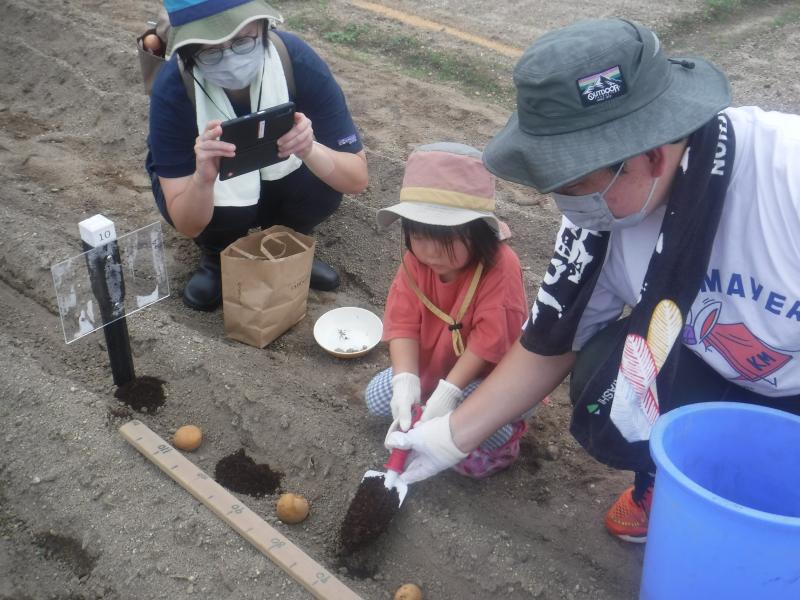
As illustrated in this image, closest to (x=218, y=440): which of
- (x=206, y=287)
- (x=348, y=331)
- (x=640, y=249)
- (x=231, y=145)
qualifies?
(x=348, y=331)

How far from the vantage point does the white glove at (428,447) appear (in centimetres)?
207

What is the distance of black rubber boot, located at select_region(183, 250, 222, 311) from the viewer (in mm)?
3180

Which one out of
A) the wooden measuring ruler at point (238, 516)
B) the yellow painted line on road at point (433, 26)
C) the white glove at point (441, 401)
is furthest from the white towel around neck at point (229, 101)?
the yellow painted line on road at point (433, 26)

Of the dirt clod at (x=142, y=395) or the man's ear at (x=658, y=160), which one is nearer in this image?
the man's ear at (x=658, y=160)

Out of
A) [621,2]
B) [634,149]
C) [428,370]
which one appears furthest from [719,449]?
[621,2]

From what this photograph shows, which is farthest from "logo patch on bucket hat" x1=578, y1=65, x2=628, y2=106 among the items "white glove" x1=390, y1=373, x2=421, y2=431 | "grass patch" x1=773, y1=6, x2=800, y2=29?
"grass patch" x1=773, y1=6, x2=800, y2=29

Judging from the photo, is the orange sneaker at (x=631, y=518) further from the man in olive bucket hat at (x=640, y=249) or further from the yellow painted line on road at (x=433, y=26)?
the yellow painted line on road at (x=433, y=26)

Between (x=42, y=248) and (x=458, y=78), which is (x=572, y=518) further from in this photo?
(x=458, y=78)

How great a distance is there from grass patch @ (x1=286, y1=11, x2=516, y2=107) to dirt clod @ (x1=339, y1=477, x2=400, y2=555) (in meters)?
3.32

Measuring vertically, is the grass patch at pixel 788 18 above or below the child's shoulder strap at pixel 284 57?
below

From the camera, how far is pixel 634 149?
1506mm

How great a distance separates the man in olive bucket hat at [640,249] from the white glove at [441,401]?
101 millimetres

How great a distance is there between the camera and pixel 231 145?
2.52 m

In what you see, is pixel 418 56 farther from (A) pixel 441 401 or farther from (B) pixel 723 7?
(A) pixel 441 401
